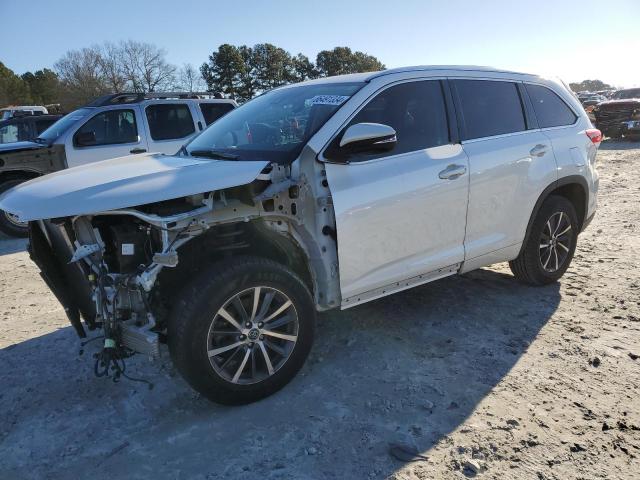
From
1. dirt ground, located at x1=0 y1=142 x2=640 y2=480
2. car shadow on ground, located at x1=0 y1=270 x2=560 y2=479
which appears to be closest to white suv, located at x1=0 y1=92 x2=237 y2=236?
dirt ground, located at x1=0 y1=142 x2=640 y2=480

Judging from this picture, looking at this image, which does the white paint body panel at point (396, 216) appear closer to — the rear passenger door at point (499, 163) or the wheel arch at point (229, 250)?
the rear passenger door at point (499, 163)

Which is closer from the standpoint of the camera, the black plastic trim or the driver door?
the driver door

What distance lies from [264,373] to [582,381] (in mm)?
2030

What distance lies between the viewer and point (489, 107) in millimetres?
4070

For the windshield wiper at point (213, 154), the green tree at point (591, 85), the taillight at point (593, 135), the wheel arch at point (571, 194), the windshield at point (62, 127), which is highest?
the green tree at point (591, 85)

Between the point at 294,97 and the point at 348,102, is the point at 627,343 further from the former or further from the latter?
the point at 294,97

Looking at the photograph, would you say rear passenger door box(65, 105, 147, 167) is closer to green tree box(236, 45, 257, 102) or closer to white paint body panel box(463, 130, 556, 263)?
white paint body panel box(463, 130, 556, 263)

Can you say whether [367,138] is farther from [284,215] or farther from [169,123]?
[169,123]

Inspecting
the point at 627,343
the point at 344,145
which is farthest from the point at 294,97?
the point at 627,343

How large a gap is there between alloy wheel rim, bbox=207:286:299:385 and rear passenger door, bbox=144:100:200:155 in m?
5.91

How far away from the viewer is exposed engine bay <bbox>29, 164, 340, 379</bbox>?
274 cm

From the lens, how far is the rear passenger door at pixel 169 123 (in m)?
8.31

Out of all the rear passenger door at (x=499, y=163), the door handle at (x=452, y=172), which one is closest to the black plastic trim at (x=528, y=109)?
the rear passenger door at (x=499, y=163)

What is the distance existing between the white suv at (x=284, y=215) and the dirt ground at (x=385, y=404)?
0.32 meters
